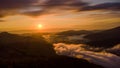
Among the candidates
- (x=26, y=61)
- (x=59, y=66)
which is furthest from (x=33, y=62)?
(x=59, y=66)

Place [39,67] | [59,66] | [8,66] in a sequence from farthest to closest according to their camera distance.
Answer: [59,66], [39,67], [8,66]

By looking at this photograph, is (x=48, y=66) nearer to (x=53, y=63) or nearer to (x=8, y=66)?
(x=53, y=63)

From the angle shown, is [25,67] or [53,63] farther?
[53,63]

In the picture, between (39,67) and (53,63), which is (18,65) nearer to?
(39,67)

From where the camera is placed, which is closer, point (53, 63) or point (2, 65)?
point (2, 65)

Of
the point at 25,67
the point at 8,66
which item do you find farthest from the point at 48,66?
the point at 8,66

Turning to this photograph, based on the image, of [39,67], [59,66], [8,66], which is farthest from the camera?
[59,66]

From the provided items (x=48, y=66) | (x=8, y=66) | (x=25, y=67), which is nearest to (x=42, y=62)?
(x=48, y=66)
